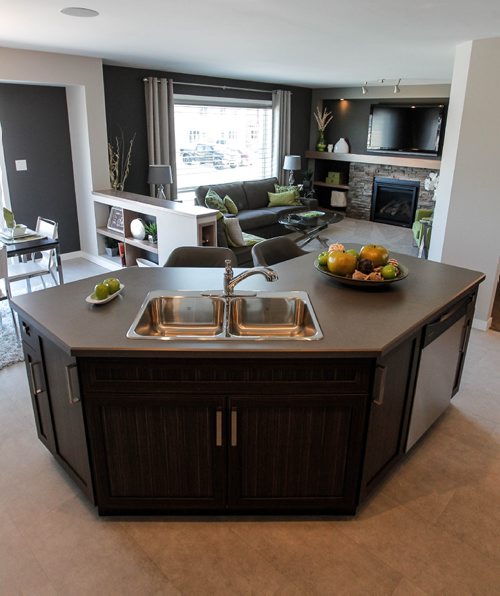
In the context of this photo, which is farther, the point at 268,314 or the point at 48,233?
the point at 48,233

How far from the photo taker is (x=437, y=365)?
2.42m

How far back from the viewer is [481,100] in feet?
12.3

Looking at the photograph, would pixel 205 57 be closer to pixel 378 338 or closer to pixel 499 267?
pixel 499 267

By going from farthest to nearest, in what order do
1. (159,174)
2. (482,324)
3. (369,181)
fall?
(369,181) → (159,174) → (482,324)

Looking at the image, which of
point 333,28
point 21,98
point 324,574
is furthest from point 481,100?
point 21,98

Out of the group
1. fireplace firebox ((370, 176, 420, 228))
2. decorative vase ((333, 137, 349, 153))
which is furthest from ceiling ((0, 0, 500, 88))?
decorative vase ((333, 137, 349, 153))

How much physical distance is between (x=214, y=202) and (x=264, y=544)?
4865mm

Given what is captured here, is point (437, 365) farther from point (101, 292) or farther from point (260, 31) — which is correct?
point (260, 31)

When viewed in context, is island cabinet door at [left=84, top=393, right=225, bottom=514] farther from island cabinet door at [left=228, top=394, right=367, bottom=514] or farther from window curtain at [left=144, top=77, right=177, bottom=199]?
window curtain at [left=144, top=77, right=177, bottom=199]

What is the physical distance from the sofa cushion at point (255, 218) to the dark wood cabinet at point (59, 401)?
464 centimetres

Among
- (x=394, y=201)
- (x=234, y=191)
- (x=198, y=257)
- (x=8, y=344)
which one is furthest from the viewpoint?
(x=394, y=201)

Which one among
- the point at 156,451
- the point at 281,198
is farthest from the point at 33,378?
the point at 281,198

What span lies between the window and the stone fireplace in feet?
5.61

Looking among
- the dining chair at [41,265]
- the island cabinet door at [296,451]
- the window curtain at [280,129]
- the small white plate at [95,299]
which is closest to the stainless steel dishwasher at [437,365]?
the island cabinet door at [296,451]
